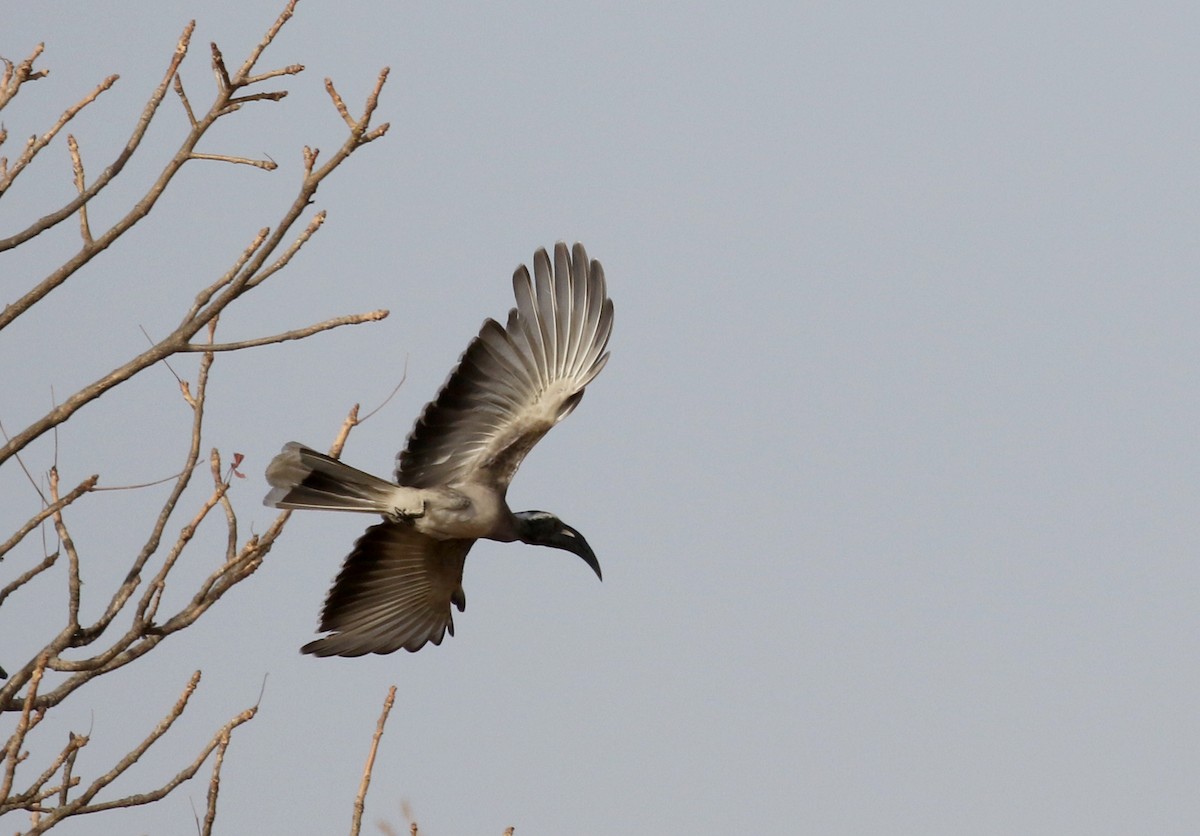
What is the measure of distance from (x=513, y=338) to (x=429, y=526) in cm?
100

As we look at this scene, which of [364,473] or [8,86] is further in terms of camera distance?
[364,473]

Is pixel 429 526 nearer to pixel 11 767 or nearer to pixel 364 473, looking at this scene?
pixel 364 473

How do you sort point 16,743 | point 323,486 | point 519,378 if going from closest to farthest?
point 16,743 → point 323,486 → point 519,378

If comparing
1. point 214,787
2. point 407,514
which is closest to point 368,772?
point 214,787

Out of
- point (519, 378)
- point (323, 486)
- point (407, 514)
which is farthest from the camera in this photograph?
point (519, 378)

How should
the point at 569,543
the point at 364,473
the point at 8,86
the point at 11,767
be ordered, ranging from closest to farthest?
the point at 11,767
the point at 8,86
the point at 364,473
the point at 569,543

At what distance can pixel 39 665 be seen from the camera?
11.5 ft

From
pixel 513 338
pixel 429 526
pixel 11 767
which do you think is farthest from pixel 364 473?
pixel 11 767

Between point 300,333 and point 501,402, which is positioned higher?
point 501,402

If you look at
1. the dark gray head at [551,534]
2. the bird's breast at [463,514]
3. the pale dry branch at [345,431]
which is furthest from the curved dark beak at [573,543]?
the pale dry branch at [345,431]

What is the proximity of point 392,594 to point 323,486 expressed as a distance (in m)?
1.76

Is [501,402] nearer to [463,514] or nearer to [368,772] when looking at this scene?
[463,514]

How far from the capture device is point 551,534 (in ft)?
26.1

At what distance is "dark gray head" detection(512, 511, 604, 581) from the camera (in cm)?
784
